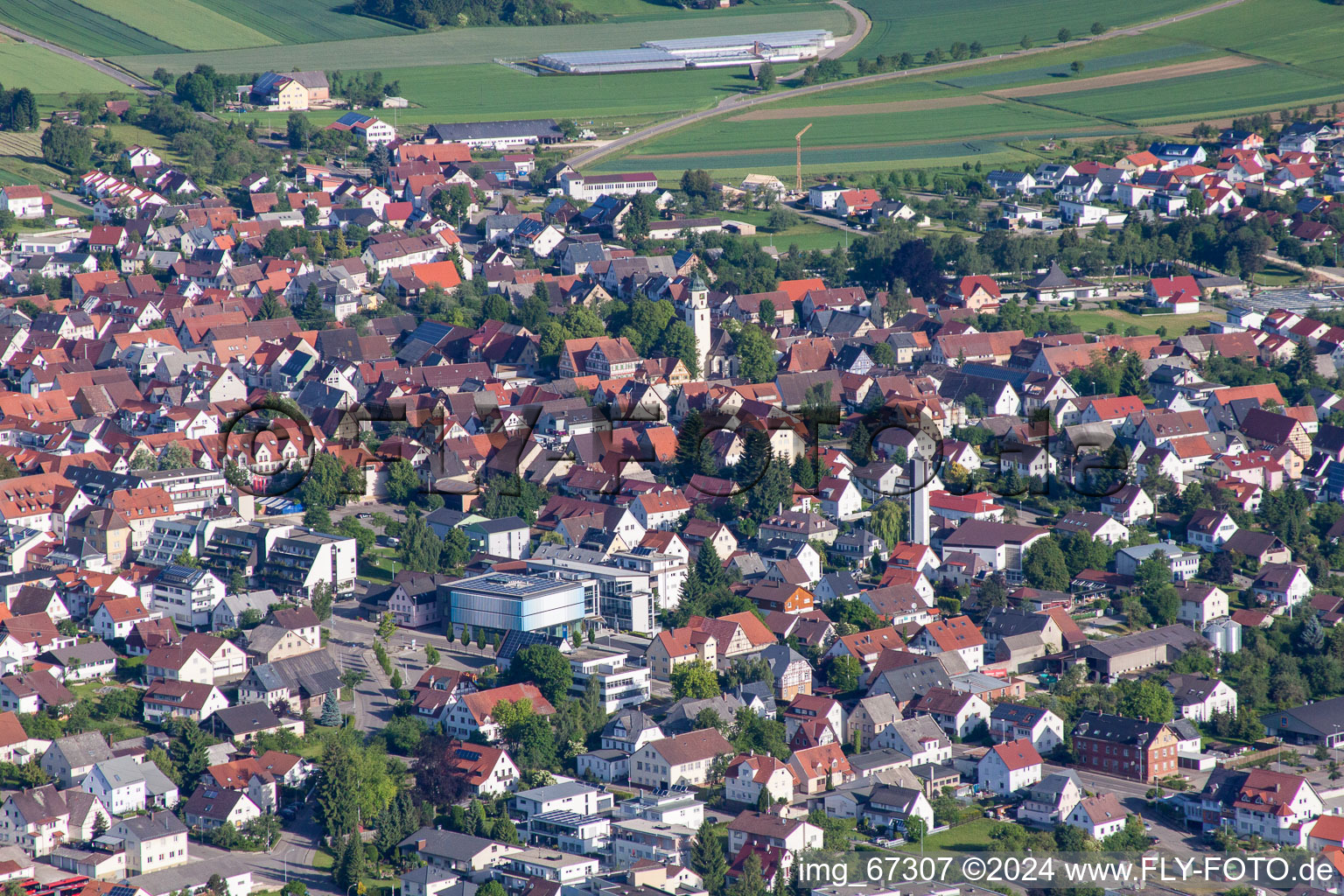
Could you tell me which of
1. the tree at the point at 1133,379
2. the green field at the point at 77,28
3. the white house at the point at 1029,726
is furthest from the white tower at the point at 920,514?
the green field at the point at 77,28

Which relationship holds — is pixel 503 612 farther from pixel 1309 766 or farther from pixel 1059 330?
pixel 1059 330

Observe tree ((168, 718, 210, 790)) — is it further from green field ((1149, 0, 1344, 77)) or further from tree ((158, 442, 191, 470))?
green field ((1149, 0, 1344, 77))

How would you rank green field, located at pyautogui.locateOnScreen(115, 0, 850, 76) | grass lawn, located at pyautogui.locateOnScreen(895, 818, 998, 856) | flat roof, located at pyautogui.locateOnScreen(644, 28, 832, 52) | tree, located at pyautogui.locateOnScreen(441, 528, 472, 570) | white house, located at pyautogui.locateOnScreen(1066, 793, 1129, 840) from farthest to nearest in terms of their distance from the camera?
flat roof, located at pyautogui.locateOnScreen(644, 28, 832, 52), green field, located at pyautogui.locateOnScreen(115, 0, 850, 76), tree, located at pyautogui.locateOnScreen(441, 528, 472, 570), white house, located at pyautogui.locateOnScreen(1066, 793, 1129, 840), grass lawn, located at pyautogui.locateOnScreen(895, 818, 998, 856)

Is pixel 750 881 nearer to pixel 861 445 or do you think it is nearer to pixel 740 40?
pixel 861 445

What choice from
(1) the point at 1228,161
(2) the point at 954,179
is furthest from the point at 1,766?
(1) the point at 1228,161

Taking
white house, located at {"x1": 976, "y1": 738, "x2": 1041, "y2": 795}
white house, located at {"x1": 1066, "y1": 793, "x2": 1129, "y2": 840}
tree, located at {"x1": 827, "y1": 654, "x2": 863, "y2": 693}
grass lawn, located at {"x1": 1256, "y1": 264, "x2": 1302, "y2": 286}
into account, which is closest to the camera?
white house, located at {"x1": 1066, "y1": 793, "x2": 1129, "y2": 840}

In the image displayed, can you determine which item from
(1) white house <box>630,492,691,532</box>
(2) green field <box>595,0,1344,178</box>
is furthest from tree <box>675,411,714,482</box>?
(2) green field <box>595,0,1344,178</box>

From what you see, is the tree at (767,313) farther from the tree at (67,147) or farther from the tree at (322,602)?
the tree at (67,147)
